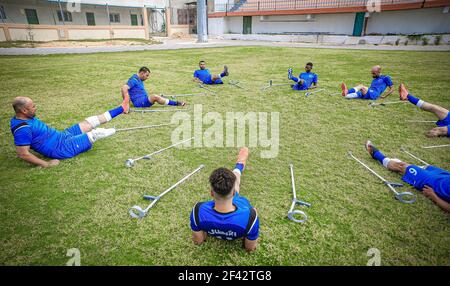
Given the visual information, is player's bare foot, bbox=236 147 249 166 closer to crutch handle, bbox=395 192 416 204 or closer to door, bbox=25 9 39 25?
crutch handle, bbox=395 192 416 204

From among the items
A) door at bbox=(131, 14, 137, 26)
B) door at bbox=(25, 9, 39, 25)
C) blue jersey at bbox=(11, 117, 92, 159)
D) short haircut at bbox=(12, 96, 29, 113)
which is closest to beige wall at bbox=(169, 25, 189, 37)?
door at bbox=(131, 14, 137, 26)

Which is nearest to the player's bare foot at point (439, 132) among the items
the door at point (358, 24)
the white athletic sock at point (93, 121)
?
the white athletic sock at point (93, 121)

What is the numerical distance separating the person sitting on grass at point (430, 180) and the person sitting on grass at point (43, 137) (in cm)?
697

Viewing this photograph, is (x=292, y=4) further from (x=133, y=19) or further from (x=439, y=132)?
(x=439, y=132)

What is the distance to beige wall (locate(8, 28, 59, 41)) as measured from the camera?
2745cm

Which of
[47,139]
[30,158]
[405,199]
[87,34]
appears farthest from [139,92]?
[87,34]

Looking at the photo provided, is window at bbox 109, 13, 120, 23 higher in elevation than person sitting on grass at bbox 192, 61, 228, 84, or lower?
higher

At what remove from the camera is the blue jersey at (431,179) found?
4352 mm

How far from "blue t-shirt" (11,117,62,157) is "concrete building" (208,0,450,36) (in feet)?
128

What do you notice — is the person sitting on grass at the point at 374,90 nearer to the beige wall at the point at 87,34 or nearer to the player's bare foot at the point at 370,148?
the player's bare foot at the point at 370,148

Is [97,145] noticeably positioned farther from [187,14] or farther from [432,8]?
[187,14]

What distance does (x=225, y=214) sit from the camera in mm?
3287

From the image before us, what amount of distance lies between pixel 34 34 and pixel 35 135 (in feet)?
105
